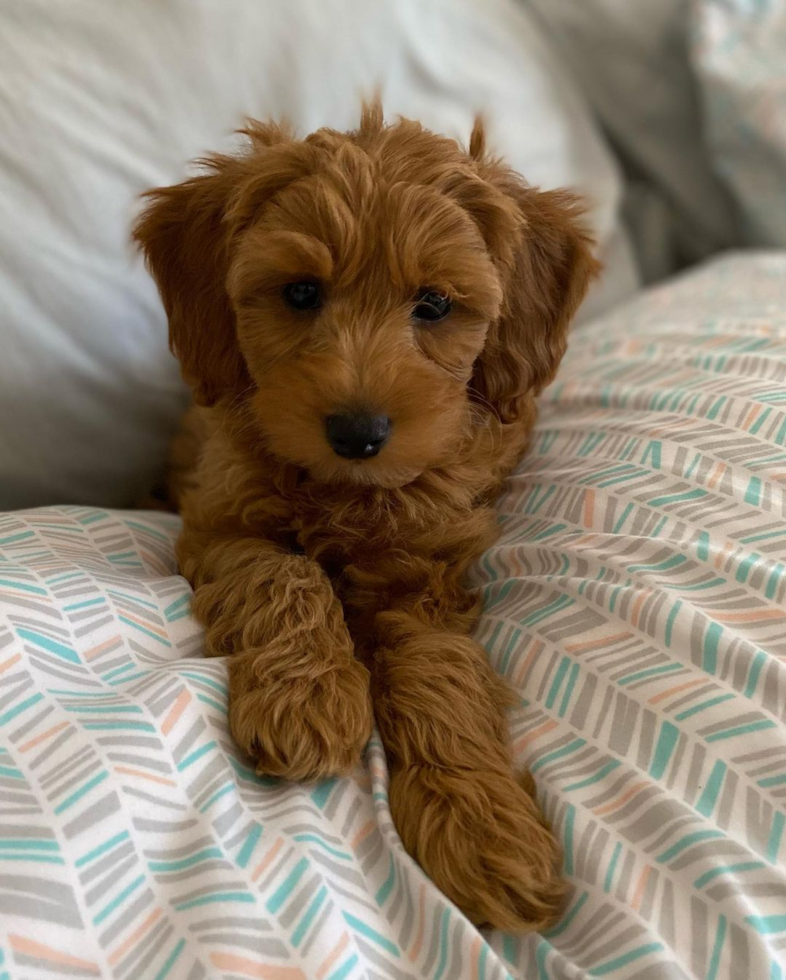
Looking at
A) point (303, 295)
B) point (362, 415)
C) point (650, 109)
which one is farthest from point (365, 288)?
point (650, 109)

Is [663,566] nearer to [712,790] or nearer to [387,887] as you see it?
[712,790]

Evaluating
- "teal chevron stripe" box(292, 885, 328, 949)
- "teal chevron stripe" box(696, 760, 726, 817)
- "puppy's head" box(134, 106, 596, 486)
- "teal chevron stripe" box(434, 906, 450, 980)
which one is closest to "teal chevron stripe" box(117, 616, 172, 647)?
"puppy's head" box(134, 106, 596, 486)

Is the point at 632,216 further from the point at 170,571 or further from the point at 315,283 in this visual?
the point at 170,571

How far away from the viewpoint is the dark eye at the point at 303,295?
1.53 m

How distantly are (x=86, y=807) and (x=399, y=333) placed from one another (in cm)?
93

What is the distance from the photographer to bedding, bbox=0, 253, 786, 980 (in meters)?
0.96

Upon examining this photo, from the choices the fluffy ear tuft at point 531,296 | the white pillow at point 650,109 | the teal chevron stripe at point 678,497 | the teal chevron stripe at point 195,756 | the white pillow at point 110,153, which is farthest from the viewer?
the white pillow at point 650,109

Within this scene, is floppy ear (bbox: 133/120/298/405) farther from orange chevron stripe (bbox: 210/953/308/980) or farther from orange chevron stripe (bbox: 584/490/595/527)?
orange chevron stripe (bbox: 210/953/308/980)

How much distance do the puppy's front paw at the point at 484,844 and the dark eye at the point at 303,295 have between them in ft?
2.82

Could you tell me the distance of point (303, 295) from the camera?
154cm

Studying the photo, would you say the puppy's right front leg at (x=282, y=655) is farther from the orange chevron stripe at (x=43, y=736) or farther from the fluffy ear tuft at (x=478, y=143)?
the fluffy ear tuft at (x=478, y=143)

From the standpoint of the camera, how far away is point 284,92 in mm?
2143

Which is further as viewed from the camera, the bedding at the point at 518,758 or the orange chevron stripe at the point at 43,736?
the orange chevron stripe at the point at 43,736

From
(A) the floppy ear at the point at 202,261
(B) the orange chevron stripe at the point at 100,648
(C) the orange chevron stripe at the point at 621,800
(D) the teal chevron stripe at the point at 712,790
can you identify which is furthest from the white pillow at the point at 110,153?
(D) the teal chevron stripe at the point at 712,790
